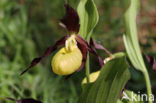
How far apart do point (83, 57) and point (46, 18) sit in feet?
5.83

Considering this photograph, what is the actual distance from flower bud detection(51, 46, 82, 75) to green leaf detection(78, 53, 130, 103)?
0.12 metres

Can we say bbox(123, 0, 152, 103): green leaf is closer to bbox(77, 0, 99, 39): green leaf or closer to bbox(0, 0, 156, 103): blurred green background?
bbox(77, 0, 99, 39): green leaf

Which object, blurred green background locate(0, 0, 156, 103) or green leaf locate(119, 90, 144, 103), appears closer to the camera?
green leaf locate(119, 90, 144, 103)

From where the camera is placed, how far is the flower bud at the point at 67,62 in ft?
3.28

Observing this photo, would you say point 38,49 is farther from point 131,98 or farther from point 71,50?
point 131,98

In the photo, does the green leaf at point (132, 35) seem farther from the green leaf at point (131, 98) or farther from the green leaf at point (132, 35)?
the green leaf at point (131, 98)

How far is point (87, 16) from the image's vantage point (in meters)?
0.97

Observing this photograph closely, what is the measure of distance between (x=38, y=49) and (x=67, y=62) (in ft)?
5.31

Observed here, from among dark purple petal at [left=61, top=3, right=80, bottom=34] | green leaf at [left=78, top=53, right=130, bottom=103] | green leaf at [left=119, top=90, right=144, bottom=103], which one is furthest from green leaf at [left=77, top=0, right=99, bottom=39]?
green leaf at [left=119, top=90, right=144, bottom=103]

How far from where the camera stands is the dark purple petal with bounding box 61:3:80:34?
3.14 ft

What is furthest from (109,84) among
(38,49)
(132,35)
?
(38,49)

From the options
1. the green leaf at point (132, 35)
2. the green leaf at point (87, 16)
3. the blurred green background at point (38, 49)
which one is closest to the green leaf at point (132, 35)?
the green leaf at point (132, 35)

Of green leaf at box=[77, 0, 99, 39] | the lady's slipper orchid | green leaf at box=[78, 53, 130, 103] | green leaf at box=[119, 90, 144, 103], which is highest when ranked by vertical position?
green leaf at box=[77, 0, 99, 39]

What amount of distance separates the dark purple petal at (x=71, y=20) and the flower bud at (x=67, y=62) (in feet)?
0.31
